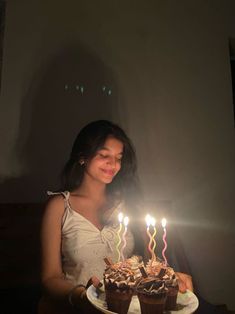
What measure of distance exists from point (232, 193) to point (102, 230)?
5.17 ft

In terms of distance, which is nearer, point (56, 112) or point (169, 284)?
point (169, 284)

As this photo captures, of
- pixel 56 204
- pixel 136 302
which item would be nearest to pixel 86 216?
pixel 56 204

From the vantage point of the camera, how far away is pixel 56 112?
2566 millimetres

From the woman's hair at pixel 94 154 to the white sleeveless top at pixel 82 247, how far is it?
9.9 inches

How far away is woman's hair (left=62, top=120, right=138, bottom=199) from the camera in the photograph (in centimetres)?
197

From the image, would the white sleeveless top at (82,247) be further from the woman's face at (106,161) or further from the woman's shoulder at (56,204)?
the woman's face at (106,161)

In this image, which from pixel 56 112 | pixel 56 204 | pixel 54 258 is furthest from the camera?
pixel 56 112

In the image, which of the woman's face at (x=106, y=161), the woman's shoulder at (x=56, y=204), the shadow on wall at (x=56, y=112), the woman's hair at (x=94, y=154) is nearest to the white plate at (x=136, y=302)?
the woman's shoulder at (x=56, y=204)

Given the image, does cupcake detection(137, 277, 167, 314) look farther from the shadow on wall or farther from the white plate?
the shadow on wall

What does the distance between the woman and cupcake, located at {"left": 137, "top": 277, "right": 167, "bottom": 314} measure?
412 mm

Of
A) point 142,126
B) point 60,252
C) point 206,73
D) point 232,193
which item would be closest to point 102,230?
point 60,252

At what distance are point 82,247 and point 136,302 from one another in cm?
50

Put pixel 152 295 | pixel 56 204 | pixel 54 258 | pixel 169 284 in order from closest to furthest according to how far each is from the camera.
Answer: pixel 152 295
pixel 169 284
pixel 54 258
pixel 56 204

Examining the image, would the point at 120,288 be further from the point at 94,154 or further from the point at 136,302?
the point at 94,154
